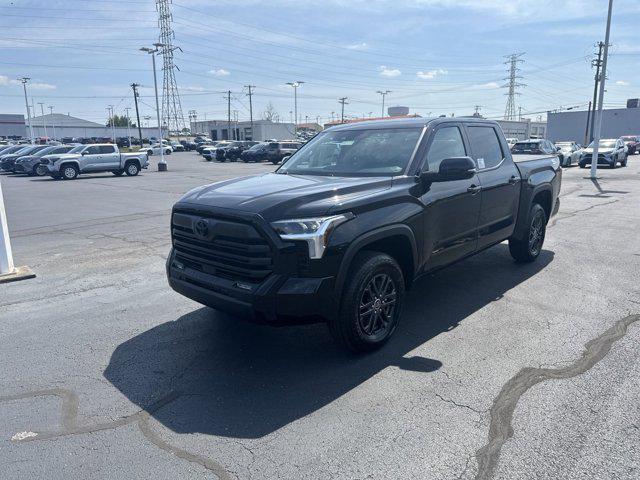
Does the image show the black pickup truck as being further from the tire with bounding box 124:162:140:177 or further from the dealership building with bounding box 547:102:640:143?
the dealership building with bounding box 547:102:640:143

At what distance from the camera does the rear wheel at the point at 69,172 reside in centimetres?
2481

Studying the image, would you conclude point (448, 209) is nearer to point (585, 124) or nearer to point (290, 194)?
point (290, 194)

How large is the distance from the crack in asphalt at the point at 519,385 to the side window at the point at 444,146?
204 centimetres

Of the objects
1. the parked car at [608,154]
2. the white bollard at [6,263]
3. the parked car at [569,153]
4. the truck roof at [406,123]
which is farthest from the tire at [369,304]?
the parked car at [569,153]

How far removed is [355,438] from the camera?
3039mm

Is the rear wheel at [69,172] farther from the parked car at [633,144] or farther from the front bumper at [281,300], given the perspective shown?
the parked car at [633,144]

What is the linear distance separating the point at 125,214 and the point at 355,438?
11.1m

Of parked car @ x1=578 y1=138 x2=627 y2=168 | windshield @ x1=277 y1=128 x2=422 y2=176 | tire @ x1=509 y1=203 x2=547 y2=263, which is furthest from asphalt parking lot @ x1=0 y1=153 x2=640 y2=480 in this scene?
parked car @ x1=578 y1=138 x2=627 y2=168

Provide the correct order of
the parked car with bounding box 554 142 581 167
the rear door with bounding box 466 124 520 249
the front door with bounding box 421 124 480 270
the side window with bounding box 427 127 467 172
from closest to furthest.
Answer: the front door with bounding box 421 124 480 270 → the side window with bounding box 427 127 467 172 → the rear door with bounding box 466 124 520 249 → the parked car with bounding box 554 142 581 167

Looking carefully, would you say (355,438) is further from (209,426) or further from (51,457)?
(51,457)

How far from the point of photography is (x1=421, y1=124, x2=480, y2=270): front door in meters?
4.59

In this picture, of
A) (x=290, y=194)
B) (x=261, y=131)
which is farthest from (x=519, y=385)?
(x=261, y=131)

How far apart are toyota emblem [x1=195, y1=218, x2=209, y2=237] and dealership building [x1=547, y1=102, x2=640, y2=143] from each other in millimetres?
76463

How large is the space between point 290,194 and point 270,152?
37.0 meters
